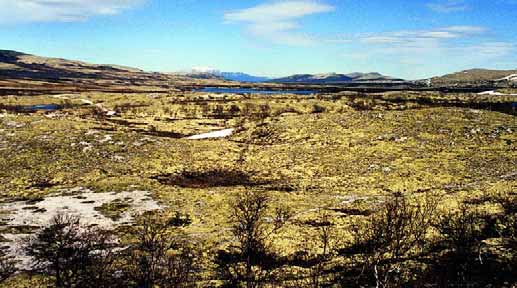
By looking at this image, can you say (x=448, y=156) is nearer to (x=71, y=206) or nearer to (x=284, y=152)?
(x=284, y=152)

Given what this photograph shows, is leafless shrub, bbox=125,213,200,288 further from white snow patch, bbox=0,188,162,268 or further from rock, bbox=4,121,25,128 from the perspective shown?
rock, bbox=4,121,25,128

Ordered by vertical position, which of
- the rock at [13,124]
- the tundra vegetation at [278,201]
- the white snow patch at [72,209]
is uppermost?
the rock at [13,124]

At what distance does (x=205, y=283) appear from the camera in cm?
2445

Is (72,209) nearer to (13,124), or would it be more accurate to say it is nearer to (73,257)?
(73,257)

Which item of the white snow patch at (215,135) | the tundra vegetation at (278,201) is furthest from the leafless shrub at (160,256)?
the white snow patch at (215,135)

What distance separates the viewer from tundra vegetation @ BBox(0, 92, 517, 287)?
79.3 feet

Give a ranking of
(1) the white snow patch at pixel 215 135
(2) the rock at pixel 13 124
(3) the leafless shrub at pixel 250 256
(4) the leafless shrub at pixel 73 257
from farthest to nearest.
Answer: (1) the white snow patch at pixel 215 135 → (2) the rock at pixel 13 124 → (3) the leafless shrub at pixel 250 256 → (4) the leafless shrub at pixel 73 257

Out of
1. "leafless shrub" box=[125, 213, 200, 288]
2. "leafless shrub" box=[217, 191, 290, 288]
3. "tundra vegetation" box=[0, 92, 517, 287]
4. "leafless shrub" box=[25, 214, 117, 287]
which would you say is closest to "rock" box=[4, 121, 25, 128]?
"tundra vegetation" box=[0, 92, 517, 287]

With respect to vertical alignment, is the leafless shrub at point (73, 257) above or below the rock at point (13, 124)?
below

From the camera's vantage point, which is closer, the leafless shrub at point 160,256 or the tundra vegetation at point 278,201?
the leafless shrub at point 160,256

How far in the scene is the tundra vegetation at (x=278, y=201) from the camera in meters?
24.2

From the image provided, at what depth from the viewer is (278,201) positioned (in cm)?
4181

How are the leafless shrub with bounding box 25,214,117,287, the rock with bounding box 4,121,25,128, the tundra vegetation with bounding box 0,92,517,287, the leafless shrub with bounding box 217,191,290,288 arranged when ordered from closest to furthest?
the leafless shrub with bounding box 25,214,117,287 → the tundra vegetation with bounding box 0,92,517,287 → the leafless shrub with bounding box 217,191,290,288 → the rock with bounding box 4,121,25,128

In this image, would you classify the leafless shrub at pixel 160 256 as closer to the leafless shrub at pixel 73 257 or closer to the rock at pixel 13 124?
the leafless shrub at pixel 73 257
